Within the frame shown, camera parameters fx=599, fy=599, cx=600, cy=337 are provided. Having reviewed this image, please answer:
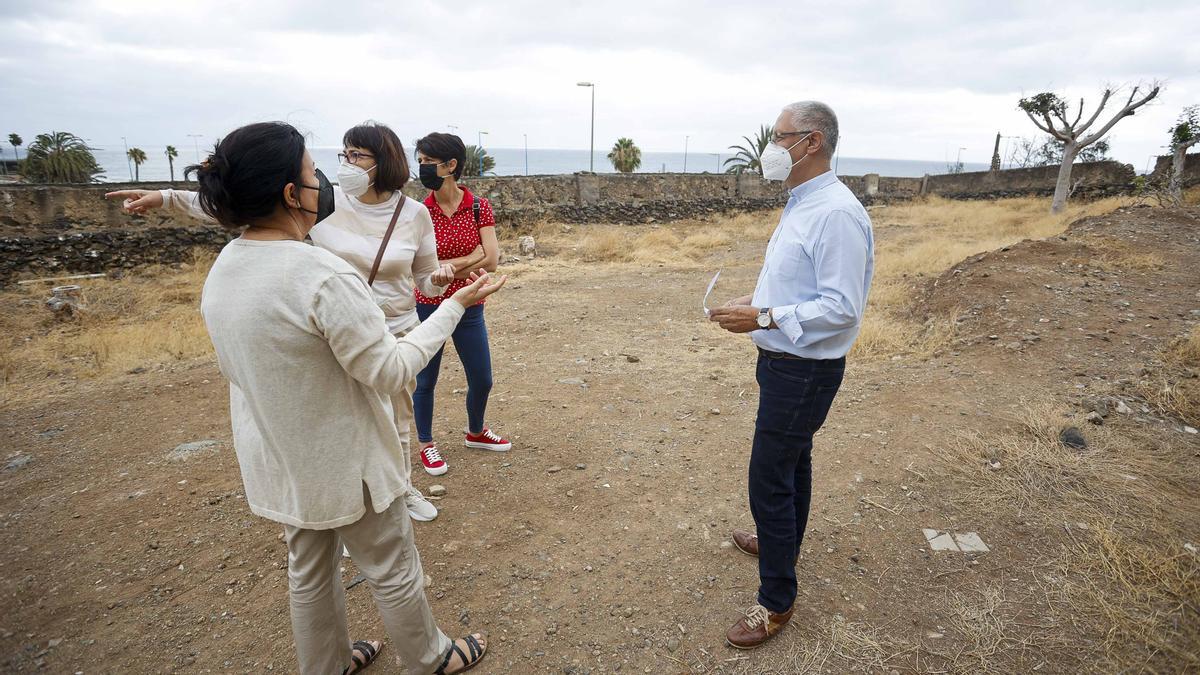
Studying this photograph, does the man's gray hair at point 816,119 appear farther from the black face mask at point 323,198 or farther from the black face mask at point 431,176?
the black face mask at point 431,176

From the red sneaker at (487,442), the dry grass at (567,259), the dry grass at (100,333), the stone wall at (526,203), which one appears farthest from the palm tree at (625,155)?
the red sneaker at (487,442)

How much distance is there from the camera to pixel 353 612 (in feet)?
7.82

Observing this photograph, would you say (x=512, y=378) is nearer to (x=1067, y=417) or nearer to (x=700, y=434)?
(x=700, y=434)

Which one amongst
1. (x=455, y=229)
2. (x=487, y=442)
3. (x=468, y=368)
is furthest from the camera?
(x=487, y=442)

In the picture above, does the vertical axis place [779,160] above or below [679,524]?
above

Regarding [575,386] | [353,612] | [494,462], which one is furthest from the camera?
[575,386]

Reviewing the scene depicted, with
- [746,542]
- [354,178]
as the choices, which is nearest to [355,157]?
[354,178]

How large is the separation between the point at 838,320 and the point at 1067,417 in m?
3.05

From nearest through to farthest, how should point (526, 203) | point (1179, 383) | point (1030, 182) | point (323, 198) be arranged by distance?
point (323, 198) → point (1179, 383) → point (526, 203) → point (1030, 182)

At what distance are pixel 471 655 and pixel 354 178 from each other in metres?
1.86

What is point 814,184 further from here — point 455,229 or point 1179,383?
point 1179,383

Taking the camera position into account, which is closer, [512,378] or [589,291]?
[512,378]

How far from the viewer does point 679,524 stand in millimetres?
2953

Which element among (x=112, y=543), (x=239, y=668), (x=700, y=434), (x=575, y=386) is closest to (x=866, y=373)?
(x=700, y=434)
